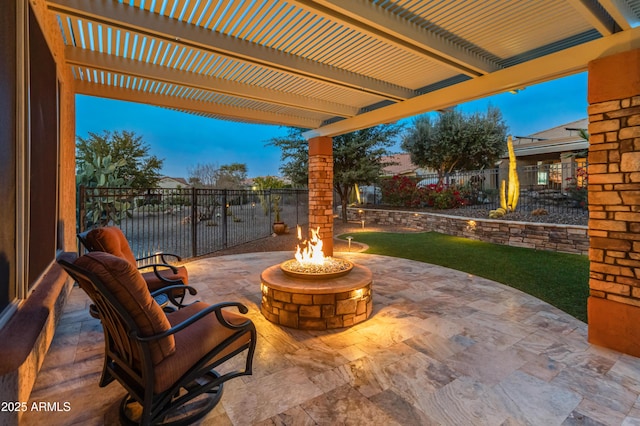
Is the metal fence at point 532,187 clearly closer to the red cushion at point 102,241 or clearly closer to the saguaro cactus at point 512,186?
the saguaro cactus at point 512,186

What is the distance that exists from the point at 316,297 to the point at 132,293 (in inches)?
76.5

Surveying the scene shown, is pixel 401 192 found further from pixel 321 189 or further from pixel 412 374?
pixel 412 374

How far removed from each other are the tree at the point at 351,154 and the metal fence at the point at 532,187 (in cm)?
256

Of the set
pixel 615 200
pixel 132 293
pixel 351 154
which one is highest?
pixel 351 154

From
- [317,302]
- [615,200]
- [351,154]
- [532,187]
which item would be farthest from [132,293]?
[532,187]

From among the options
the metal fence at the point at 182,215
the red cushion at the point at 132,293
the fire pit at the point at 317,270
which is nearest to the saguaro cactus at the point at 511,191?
the metal fence at the point at 182,215

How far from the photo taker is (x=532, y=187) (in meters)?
9.41

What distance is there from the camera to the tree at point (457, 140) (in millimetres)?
14016

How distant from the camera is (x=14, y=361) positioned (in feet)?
4.47

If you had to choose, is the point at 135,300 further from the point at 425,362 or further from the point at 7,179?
the point at 425,362

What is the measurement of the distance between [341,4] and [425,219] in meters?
9.20

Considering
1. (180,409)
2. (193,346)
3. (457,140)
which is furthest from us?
(457,140)

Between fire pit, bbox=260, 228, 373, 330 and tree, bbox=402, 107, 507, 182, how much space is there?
11.7 m

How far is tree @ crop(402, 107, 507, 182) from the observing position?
14016 millimetres
